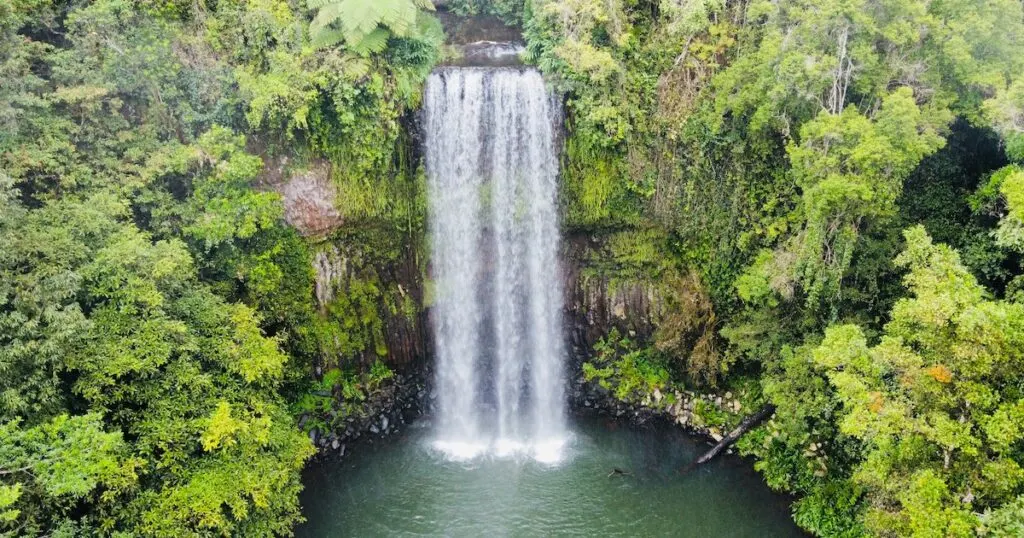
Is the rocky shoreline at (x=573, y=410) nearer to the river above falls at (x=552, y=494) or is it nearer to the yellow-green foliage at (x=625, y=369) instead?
the yellow-green foliage at (x=625, y=369)

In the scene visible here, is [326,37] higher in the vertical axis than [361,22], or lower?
lower

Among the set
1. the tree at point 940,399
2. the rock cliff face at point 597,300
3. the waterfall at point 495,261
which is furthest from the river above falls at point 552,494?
the tree at point 940,399

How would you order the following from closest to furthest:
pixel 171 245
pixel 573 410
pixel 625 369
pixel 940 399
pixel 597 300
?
pixel 940 399, pixel 171 245, pixel 625 369, pixel 573 410, pixel 597 300

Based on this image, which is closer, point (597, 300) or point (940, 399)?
point (940, 399)

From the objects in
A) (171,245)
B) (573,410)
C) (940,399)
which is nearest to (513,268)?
(573,410)

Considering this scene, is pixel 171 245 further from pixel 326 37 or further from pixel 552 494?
pixel 552 494

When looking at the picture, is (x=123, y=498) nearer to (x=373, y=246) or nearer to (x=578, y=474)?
(x=373, y=246)

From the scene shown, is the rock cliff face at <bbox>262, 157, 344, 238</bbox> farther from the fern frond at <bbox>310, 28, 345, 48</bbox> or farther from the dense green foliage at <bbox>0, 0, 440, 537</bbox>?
the fern frond at <bbox>310, 28, 345, 48</bbox>

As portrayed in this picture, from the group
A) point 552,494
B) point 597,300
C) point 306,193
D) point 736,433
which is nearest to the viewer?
point 552,494
